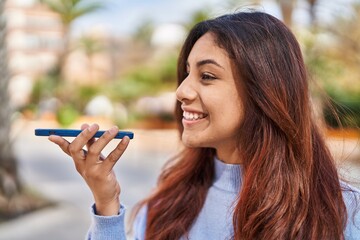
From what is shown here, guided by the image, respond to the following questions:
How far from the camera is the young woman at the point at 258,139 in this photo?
134cm

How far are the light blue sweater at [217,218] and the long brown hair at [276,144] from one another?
0.11 feet

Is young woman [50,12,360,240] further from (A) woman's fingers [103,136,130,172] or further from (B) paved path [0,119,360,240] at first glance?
(B) paved path [0,119,360,240]

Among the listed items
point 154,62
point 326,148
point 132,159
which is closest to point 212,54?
point 326,148

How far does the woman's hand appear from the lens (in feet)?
3.93

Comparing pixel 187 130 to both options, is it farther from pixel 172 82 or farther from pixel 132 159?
pixel 172 82

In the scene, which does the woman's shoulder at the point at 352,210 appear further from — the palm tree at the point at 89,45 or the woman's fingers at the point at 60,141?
the palm tree at the point at 89,45

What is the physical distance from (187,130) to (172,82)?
46.3ft

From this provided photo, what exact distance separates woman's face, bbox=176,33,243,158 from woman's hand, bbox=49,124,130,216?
24 centimetres

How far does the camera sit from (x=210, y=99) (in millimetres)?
1390

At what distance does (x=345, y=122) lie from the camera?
69.4 inches

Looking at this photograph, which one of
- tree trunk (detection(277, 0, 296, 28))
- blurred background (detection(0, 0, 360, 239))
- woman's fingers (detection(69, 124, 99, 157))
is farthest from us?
tree trunk (detection(277, 0, 296, 28))

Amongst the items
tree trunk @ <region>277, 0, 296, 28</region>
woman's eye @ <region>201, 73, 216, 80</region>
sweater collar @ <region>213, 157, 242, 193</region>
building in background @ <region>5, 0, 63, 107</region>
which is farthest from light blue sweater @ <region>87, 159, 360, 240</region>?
building in background @ <region>5, 0, 63, 107</region>

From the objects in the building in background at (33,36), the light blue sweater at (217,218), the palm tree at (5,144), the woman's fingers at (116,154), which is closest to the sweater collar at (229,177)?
the light blue sweater at (217,218)

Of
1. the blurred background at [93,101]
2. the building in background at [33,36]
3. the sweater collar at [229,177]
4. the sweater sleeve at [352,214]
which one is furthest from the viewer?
the building in background at [33,36]
